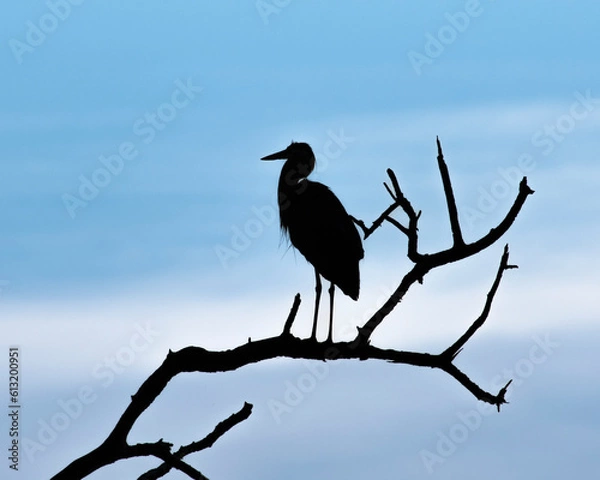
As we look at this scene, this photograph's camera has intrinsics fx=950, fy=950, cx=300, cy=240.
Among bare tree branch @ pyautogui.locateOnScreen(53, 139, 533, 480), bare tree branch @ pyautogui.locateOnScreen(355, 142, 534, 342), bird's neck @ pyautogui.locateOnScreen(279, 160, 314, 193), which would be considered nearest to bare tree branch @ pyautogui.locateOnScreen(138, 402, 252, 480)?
bare tree branch @ pyautogui.locateOnScreen(53, 139, 533, 480)

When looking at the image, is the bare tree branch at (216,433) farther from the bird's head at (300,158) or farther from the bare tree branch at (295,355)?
the bird's head at (300,158)

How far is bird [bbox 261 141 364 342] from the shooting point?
10.9 metres

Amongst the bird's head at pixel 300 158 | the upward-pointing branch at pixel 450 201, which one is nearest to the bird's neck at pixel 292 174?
the bird's head at pixel 300 158

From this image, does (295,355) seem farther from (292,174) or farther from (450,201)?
(292,174)

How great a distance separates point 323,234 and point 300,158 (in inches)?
85.8

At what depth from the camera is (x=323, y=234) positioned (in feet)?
36.4

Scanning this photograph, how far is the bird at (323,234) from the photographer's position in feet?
35.7

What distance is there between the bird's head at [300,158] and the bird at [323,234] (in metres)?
0.53

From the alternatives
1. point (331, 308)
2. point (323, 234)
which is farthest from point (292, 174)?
point (331, 308)

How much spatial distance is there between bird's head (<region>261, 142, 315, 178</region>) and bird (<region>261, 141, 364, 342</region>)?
53 centimetres

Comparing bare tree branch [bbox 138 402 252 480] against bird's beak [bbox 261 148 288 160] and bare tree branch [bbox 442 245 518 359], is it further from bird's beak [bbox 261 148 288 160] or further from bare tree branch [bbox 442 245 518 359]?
bird's beak [bbox 261 148 288 160]

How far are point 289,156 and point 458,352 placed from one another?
6.28m

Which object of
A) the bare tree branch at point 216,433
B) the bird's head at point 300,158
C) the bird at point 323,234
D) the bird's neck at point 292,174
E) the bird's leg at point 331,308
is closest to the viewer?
the bare tree branch at point 216,433

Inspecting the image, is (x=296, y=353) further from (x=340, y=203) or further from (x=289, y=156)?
(x=289, y=156)
